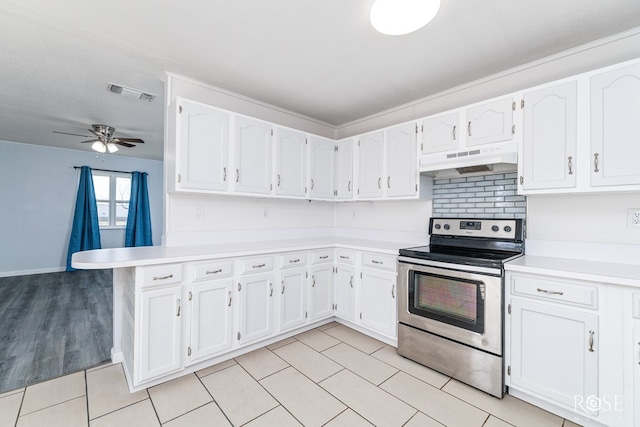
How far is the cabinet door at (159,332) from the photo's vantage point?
189cm

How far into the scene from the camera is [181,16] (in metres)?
1.80

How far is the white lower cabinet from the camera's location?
2.94 m

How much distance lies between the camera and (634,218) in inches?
73.0

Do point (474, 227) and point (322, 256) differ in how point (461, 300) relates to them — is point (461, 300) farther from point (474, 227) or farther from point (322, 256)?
point (322, 256)

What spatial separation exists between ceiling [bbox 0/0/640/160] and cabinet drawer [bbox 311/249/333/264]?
5.49 ft

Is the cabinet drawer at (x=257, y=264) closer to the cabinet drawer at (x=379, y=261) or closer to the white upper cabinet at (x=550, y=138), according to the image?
the cabinet drawer at (x=379, y=261)

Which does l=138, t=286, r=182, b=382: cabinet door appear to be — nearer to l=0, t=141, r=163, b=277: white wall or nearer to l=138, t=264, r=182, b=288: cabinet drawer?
l=138, t=264, r=182, b=288: cabinet drawer

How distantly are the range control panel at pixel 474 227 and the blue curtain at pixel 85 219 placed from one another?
640 centimetres

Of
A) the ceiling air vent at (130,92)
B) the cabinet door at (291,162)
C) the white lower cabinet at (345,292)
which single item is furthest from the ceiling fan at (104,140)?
the white lower cabinet at (345,292)

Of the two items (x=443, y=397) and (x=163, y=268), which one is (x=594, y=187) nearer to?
(x=443, y=397)

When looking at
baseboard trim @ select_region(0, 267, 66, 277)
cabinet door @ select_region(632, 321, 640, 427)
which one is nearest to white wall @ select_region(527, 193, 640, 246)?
cabinet door @ select_region(632, 321, 640, 427)

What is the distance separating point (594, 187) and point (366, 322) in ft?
6.76

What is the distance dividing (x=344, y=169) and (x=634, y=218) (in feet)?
7.96

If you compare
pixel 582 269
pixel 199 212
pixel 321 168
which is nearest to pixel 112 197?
pixel 199 212
